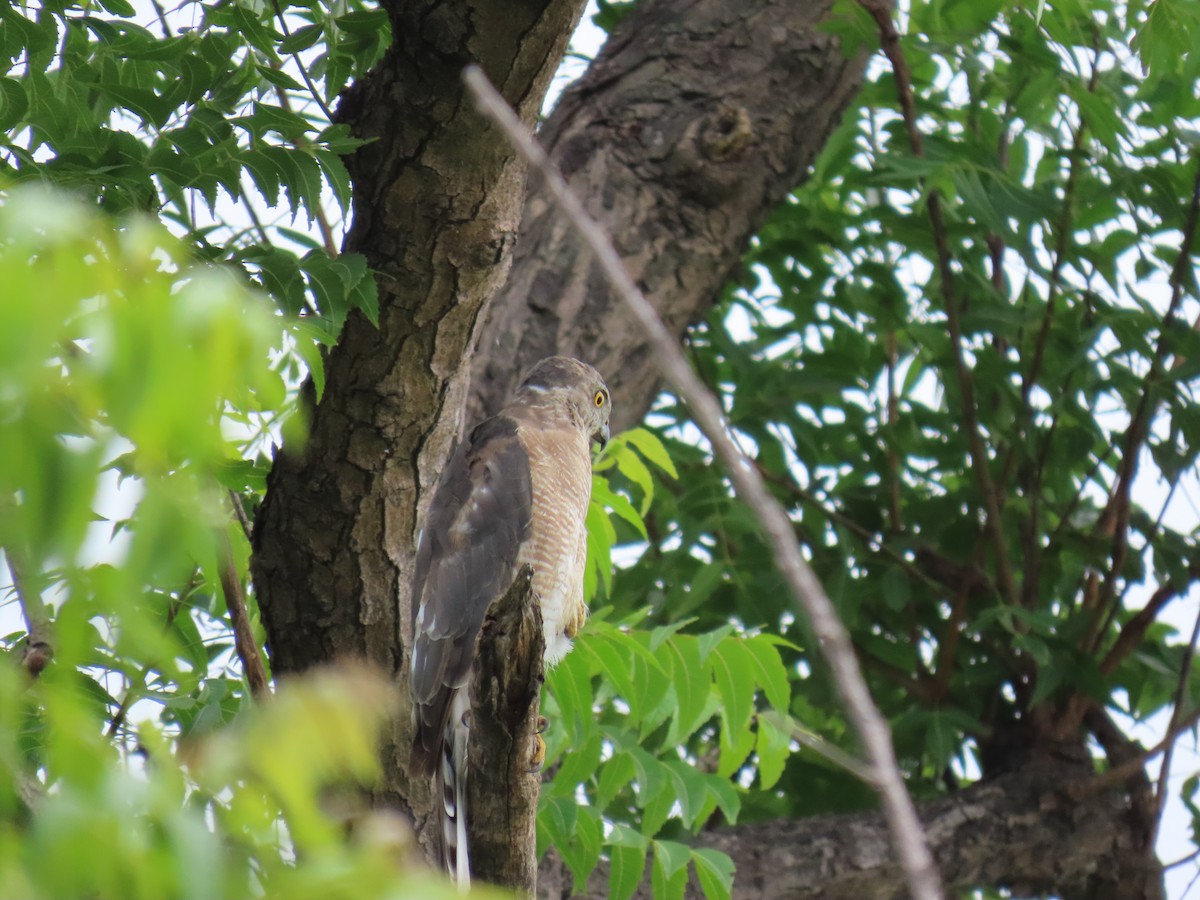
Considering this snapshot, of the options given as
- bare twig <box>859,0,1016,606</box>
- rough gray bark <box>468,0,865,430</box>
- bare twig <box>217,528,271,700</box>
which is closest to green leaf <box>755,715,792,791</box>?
bare twig <box>217,528,271,700</box>

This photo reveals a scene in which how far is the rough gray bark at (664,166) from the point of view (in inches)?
193

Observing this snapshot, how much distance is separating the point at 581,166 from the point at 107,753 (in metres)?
4.24

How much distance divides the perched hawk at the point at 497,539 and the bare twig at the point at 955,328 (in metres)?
1.35

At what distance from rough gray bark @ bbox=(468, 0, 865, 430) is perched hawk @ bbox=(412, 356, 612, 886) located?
0.30 metres

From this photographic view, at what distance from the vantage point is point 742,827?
15.8 feet

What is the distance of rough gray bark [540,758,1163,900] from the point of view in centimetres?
475

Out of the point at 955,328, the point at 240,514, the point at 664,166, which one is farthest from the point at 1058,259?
the point at 240,514

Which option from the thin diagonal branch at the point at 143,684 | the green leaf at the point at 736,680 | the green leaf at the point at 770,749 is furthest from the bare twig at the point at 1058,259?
the thin diagonal branch at the point at 143,684

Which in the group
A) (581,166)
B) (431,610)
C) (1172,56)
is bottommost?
(431,610)

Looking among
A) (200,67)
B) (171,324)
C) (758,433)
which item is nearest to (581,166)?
(758,433)

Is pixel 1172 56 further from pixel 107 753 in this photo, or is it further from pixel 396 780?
pixel 107 753

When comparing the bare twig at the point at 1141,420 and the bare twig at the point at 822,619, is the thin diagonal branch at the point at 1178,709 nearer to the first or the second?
the bare twig at the point at 1141,420

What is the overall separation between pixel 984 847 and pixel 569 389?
2411 mm

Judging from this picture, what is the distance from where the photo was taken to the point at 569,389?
4652 millimetres
